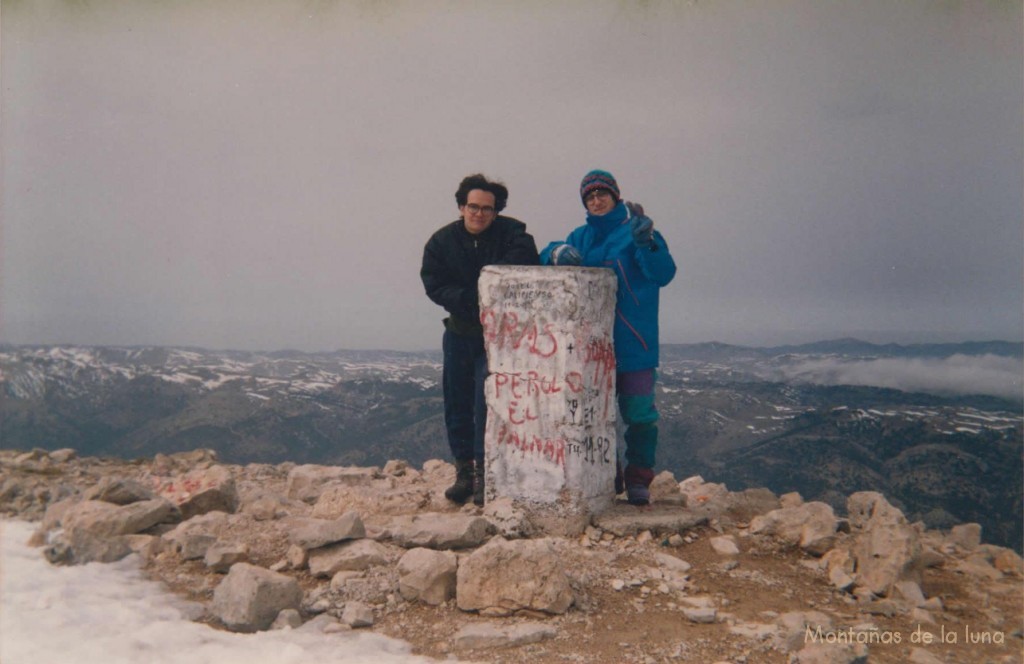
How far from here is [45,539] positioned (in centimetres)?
445

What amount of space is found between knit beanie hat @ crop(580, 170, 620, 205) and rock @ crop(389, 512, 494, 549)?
2.30m

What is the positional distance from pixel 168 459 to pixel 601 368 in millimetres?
5644

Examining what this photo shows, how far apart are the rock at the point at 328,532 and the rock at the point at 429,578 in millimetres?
529

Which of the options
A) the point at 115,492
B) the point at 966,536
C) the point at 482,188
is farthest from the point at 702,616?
the point at 115,492

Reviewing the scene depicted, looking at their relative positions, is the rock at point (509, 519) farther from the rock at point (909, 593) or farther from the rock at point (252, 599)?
the rock at point (909, 593)

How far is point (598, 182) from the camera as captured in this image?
445 cm

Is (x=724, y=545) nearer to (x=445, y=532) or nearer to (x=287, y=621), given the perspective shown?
(x=445, y=532)

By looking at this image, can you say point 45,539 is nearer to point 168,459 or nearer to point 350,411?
point 168,459

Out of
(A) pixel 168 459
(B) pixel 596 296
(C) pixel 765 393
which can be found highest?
(B) pixel 596 296

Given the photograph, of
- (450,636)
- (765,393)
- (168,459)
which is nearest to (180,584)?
(450,636)

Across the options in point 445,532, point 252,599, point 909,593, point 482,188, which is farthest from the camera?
point 482,188

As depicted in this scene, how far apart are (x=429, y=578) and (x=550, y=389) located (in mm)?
1389

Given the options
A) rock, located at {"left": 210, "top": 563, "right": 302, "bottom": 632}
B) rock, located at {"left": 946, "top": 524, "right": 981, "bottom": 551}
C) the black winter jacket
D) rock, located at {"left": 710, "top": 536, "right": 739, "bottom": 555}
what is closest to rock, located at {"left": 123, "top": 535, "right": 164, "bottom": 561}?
rock, located at {"left": 210, "top": 563, "right": 302, "bottom": 632}

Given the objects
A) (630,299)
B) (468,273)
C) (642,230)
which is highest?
(642,230)
